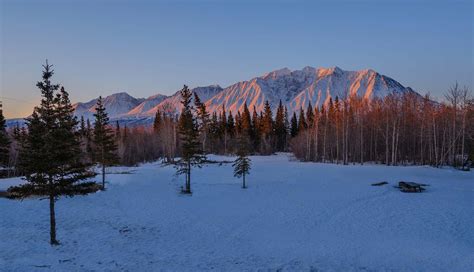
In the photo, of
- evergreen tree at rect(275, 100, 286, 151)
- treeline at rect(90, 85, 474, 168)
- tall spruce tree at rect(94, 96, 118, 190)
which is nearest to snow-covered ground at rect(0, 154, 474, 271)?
tall spruce tree at rect(94, 96, 118, 190)

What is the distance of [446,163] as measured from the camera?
49844mm

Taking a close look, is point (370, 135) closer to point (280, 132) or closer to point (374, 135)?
point (374, 135)

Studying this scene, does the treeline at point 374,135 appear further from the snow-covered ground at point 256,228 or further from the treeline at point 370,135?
the snow-covered ground at point 256,228

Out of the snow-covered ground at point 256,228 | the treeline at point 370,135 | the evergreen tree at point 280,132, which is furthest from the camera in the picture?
the evergreen tree at point 280,132

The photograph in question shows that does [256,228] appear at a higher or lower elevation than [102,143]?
lower

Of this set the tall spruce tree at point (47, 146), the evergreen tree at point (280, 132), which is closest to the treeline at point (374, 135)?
the evergreen tree at point (280, 132)

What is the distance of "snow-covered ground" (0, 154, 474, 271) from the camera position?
1695 centimetres

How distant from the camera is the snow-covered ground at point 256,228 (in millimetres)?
16953

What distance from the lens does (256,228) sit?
24266mm

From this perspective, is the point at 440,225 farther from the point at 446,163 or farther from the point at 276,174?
the point at 446,163

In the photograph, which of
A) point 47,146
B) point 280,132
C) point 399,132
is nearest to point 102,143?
point 47,146

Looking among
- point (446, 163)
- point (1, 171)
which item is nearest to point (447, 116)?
point (446, 163)

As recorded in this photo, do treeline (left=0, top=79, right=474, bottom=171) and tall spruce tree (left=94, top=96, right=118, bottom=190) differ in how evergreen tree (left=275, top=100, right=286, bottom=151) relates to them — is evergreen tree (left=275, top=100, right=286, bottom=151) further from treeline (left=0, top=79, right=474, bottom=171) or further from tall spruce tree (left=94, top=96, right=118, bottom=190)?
tall spruce tree (left=94, top=96, right=118, bottom=190)

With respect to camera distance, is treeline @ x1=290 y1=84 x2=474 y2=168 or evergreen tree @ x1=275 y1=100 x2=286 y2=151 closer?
treeline @ x1=290 y1=84 x2=474 y2=168
